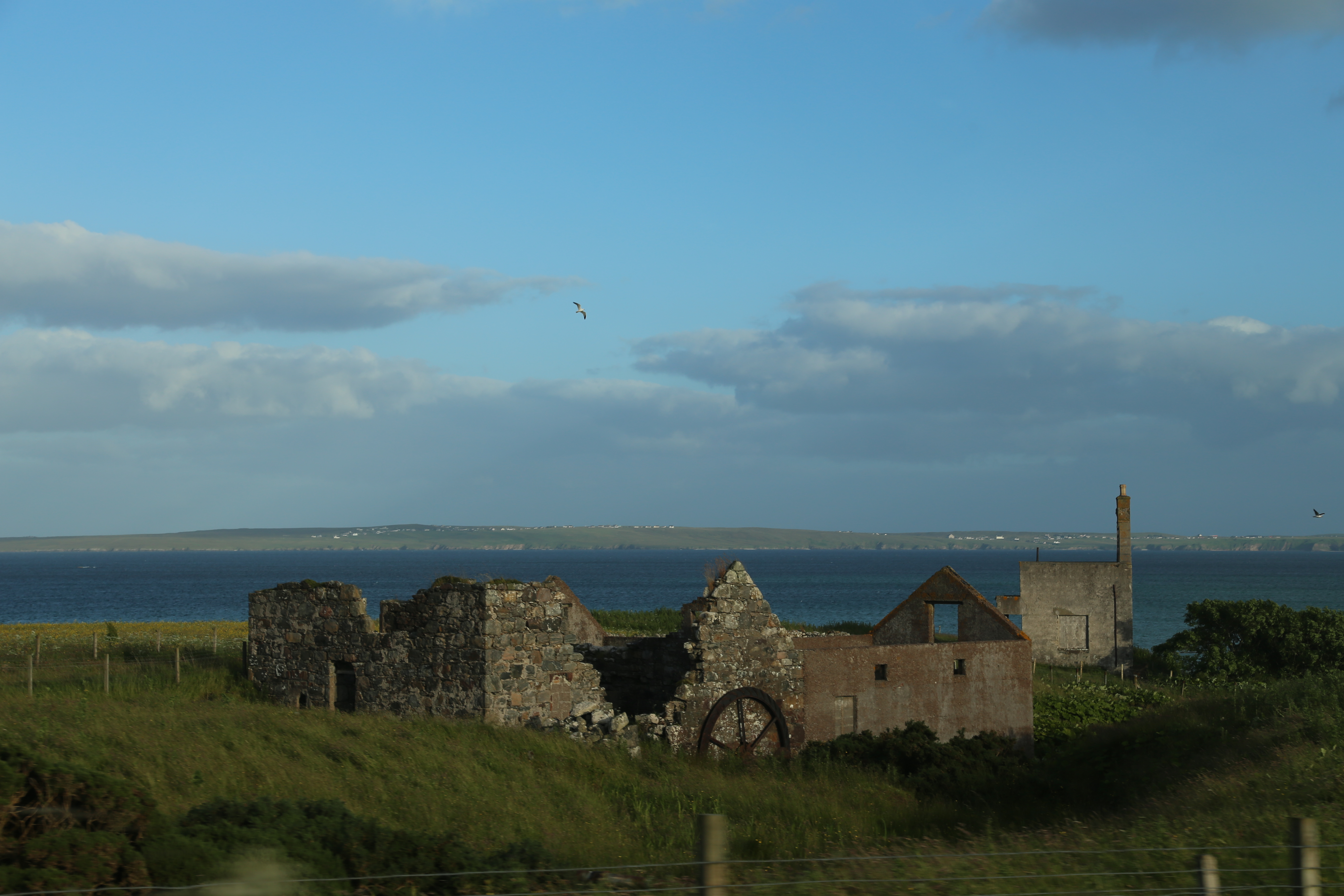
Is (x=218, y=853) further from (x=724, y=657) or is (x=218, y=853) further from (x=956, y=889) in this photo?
(x=724, y=657)

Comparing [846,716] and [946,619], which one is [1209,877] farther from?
[946,619]

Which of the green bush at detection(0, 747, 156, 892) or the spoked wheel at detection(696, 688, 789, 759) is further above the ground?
the green bush at detection(0, 747, 156, 892)

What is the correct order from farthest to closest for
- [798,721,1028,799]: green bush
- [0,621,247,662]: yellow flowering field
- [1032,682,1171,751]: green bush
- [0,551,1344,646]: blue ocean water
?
[0,551,1344,646]: blue ocean water → [0,621,247,662]: yellow flowering field → [1032,682,1171,751]: green bush → [798,721,1028,799]: green bush

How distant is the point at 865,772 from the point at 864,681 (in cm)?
296

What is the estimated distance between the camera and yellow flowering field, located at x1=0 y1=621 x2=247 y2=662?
3272 centimetres

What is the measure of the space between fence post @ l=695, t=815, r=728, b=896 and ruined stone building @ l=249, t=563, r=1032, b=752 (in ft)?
43.1

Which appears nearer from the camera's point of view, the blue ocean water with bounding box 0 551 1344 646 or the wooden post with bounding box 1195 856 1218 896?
the wooden post with bounding box 1195 856 1218 896

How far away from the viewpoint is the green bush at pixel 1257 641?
41.2 meters

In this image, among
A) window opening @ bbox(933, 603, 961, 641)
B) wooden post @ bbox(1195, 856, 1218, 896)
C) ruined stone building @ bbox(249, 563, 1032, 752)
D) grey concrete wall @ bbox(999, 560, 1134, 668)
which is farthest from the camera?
window opening @ bbox(933, 603, 961, 641)

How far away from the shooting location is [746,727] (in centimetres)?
2200

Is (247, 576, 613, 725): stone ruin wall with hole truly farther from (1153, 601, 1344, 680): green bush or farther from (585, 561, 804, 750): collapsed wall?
(1153, 601, 1344, 680): green bush

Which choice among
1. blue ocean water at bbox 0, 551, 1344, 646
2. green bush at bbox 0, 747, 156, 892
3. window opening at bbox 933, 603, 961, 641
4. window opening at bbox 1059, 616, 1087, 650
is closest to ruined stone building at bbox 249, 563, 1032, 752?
green bush at bbox 0, 747, 156, 892

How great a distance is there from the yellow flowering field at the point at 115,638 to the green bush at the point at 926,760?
15.3m

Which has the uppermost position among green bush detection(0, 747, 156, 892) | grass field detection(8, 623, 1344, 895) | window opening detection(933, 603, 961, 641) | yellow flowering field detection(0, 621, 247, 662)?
green bush detection(0, 747, 156, 892)
